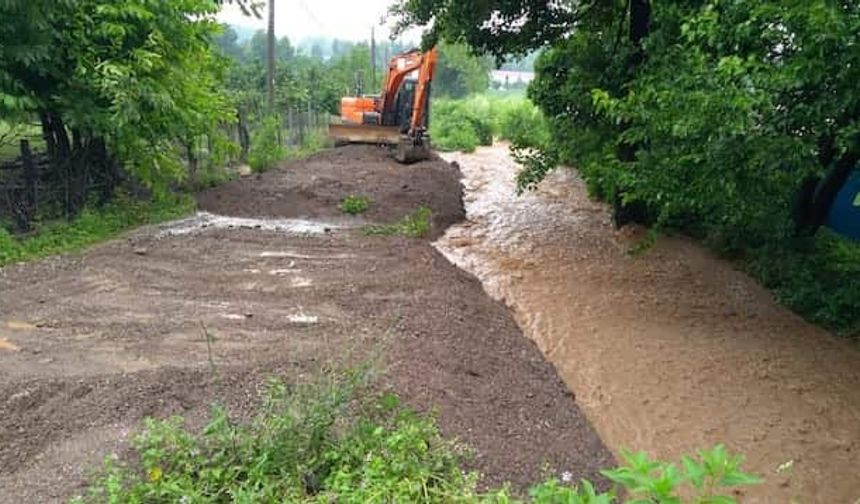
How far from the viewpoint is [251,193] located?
1248 centimetres

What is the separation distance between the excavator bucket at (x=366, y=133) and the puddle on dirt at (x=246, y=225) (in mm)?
6415

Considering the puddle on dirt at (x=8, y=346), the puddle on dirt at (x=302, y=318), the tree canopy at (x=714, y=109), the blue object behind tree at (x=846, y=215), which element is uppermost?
the tree canopy at (x=714, y=109)

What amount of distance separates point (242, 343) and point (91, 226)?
486cm

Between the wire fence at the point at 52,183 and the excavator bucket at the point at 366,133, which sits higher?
the excavator bucket at the point at 366,133

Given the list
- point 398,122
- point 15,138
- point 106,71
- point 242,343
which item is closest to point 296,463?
point 242,343

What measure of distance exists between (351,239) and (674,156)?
193 inches

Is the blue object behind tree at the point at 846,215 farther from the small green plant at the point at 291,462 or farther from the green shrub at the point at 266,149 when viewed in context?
the green shrub at the point at 266,149

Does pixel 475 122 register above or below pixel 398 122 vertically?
below

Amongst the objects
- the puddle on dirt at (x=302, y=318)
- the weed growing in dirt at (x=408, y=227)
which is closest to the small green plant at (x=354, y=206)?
the weed growing in dirt at (x=408, y=227)

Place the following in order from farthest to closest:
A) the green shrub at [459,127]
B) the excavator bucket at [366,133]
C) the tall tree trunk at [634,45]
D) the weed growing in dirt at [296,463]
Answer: the green shrub at [459,127] < the excavator bucket at [366,133] < the tall tree trunk at [634,45] < the weed growing in dirt at [296,463]

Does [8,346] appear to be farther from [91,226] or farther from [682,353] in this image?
[682,353]

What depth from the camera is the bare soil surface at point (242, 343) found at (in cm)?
428

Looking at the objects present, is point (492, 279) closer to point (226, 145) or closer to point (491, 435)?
point (491, 435)

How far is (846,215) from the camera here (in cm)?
1053
